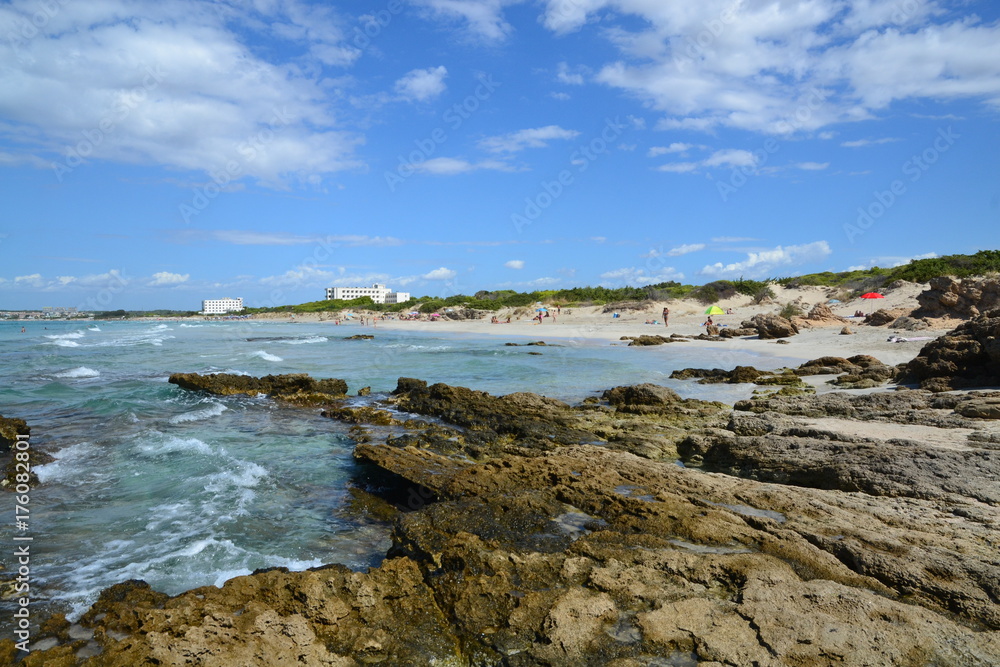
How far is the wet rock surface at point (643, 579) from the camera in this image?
3469mm

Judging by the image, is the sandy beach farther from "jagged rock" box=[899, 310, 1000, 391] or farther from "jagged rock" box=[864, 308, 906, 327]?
"jagged rock" box=[899, 310, 1000, 391]

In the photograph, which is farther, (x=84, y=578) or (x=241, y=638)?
(x=84, y=578)

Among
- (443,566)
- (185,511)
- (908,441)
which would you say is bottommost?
(185,511)

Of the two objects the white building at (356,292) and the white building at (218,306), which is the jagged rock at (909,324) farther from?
the white building at (218,306)

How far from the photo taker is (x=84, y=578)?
5457 millimetres

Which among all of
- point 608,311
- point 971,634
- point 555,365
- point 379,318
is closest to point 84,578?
point 971,634

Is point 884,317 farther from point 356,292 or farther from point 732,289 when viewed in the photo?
point 356,292

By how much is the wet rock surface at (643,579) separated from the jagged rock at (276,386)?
9.27 metres

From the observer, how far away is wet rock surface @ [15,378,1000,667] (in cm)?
347

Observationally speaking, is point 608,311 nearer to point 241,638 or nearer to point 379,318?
point 379,318

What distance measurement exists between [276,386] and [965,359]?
1775 centimetres

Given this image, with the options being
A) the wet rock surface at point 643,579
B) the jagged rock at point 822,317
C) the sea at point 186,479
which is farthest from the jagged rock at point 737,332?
the wet rock surface at point 643,579

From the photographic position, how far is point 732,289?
193ft

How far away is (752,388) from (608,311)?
43.6m
